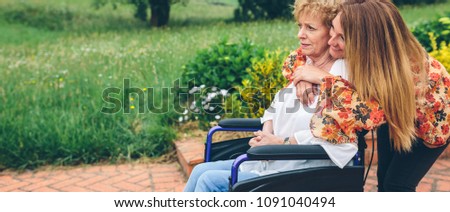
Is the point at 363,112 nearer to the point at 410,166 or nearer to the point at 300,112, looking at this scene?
the point at 300,112

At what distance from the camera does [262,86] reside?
440 centimetres

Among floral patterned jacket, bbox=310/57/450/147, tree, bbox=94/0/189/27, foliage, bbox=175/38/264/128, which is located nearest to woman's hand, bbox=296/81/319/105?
floral patterned jacket, bbox=310/57/450/147

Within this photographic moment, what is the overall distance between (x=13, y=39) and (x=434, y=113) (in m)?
12.6

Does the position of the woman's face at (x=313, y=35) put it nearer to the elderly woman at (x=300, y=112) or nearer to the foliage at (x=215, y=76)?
the elderly woman at (x=300, y=112)

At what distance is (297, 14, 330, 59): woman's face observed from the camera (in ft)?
8.14

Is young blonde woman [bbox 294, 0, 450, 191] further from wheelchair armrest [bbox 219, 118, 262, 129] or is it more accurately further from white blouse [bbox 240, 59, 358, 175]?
wheelchair armrest [bbox 219, 118, 262, 129]

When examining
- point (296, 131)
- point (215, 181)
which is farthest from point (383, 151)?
Result: point (215, 181)

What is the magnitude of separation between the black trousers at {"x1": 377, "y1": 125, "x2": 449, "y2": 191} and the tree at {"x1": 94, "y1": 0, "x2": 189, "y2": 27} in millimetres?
14339

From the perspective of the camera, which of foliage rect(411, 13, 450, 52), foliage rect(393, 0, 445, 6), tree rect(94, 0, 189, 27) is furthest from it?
foliage rect(393, 0, 445, 6)

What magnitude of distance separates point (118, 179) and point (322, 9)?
2491mm

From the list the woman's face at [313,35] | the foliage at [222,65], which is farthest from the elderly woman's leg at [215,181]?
the foliage at [222,65]

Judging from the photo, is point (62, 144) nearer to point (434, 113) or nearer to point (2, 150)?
point (2, 150)
